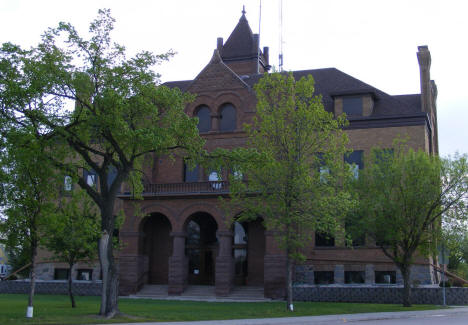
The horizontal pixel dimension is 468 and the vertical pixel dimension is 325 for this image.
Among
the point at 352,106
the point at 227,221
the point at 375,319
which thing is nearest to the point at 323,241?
the point at 227,221

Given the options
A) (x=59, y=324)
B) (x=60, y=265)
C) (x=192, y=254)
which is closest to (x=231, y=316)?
(x=59, y=324)

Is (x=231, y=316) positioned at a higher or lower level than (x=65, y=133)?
lower

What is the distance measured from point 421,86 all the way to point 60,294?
29.6 meters

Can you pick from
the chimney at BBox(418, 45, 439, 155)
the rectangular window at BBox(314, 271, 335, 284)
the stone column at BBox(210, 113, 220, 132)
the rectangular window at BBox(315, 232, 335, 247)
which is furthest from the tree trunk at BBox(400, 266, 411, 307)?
the stone column at BBox(210, 113, 220, 132)

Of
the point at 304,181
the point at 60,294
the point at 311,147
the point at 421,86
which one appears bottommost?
the point at 60,294

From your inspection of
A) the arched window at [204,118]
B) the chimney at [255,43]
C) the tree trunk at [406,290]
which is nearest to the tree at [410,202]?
the tree trunk at [406,290]

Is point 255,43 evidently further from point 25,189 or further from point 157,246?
point 25,189

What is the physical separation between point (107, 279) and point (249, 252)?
56.6ft

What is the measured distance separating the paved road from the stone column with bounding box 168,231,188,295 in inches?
596

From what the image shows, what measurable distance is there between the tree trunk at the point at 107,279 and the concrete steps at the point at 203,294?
44.1 ft

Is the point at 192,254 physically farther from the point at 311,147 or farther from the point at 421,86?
the point at 421,86

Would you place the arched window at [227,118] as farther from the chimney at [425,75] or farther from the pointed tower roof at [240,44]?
the chimney at [425,75]

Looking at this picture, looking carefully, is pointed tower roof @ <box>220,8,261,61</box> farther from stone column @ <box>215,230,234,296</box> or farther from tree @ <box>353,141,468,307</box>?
tree @ <box>353,141,468,307</box>

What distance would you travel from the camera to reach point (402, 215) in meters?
27.0
